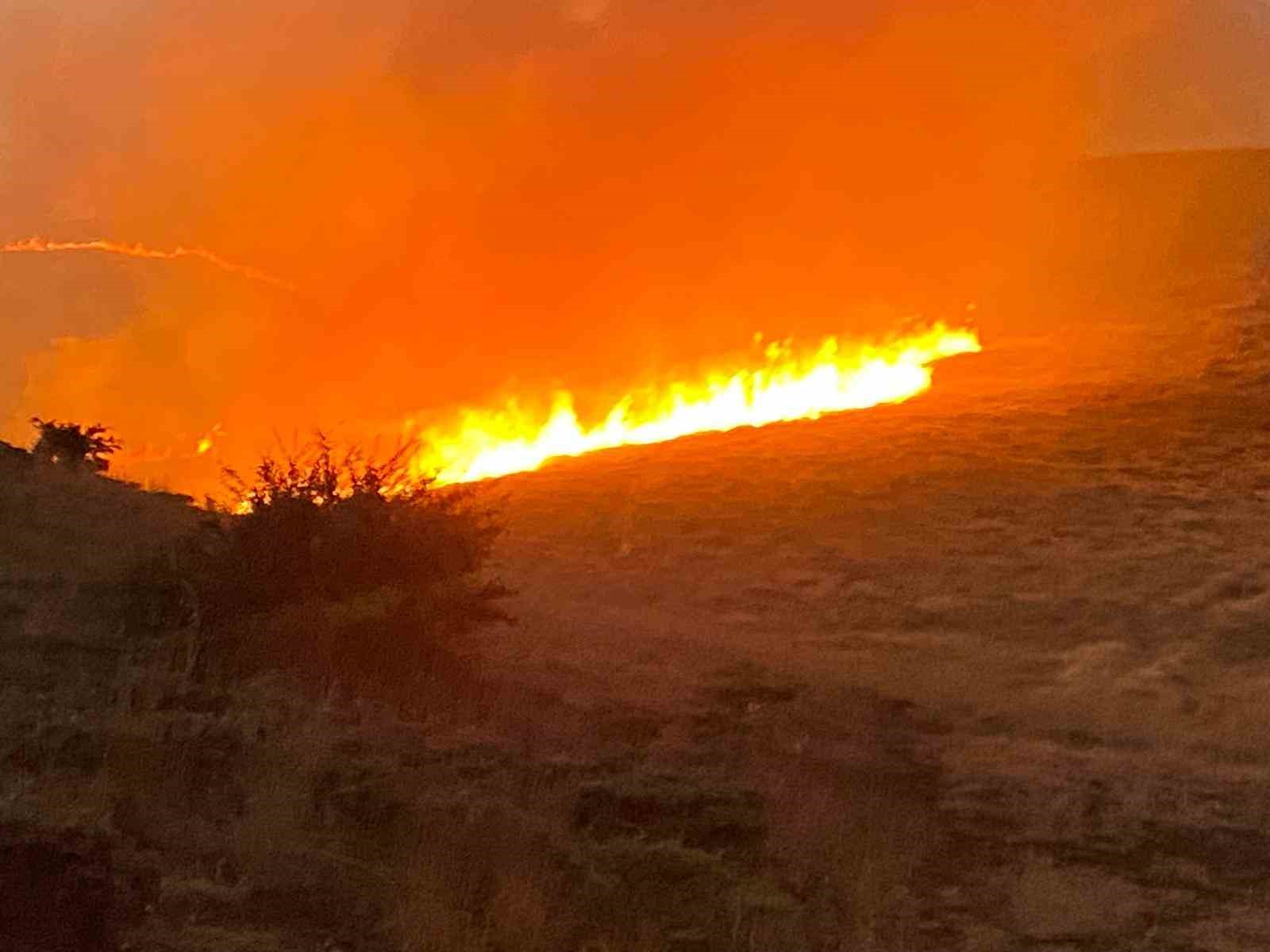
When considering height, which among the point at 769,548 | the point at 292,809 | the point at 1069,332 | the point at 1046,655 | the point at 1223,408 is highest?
the point at 1069,332

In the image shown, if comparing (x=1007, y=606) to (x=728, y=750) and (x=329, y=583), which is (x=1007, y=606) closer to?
(x=728, y=750)

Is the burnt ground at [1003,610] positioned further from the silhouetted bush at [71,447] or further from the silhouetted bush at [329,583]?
the silhouetted bush at [71,447]

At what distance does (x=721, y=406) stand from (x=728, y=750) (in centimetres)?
2072

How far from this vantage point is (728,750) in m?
8.52

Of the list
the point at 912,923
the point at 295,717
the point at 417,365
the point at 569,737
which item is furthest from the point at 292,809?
the point at 417,365

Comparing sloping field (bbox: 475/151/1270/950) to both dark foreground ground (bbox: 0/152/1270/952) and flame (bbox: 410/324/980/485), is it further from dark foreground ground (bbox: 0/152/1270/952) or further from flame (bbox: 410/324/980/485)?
flame (bbox: 410/324/980/485)

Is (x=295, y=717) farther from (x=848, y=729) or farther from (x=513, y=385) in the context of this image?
(x=513, y=385)

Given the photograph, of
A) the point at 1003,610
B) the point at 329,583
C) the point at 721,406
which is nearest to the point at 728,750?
the point at 329,583

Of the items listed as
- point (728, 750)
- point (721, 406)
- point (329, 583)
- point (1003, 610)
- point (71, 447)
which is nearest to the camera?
point (728, 750)

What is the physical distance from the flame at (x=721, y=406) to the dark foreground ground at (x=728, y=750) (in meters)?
8.53

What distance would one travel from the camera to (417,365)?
5547 cm

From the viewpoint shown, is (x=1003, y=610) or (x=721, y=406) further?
(x=721, y=406)

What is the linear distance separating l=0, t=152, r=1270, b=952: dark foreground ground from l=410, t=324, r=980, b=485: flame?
28.0 ft

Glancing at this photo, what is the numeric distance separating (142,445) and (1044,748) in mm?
45246
